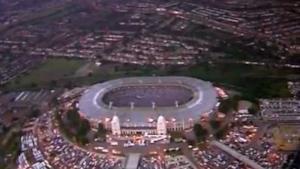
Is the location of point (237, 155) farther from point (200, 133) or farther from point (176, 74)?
point (176, 74)

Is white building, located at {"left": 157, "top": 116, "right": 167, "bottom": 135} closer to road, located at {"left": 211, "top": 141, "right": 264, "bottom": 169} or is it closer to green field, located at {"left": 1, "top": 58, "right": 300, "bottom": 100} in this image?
road, located at {"left": 211, "top": 141, "right": 264, "bottom": 169}

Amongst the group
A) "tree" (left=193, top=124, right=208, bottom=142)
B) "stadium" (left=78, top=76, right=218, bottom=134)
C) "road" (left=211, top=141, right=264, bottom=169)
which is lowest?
"road" (left=211, top=141, right=264, bottom=169)

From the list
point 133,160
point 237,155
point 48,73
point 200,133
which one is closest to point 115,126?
point 133,160

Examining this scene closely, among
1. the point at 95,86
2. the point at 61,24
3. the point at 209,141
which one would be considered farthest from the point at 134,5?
Result: the point at 209,141

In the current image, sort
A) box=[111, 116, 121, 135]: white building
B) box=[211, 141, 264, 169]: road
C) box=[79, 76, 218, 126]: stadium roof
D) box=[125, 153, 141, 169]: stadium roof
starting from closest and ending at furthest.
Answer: box=[211, 141, 264, 169]: road < box=[125, 153, 141, 169]: stadium roof < box=[111, 116, 121, 135]: white building < box=[79, 76, 218, 126]: stadium roof

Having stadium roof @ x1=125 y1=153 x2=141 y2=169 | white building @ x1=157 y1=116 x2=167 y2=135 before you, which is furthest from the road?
stadium roof @ x1=125 y1=153 x2=141 y2=169

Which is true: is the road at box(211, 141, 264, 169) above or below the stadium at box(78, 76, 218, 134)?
below

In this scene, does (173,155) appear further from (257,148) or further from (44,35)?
(44,35)

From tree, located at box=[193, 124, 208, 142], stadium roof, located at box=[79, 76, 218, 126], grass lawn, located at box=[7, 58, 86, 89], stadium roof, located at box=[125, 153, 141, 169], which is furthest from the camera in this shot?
grass lawn, located at box=[7, 58, 86, 89]
